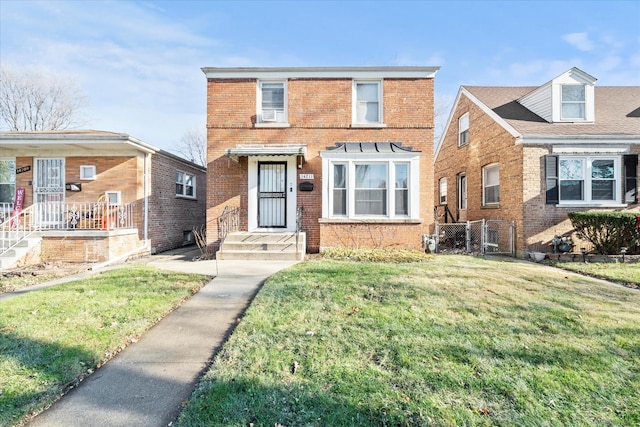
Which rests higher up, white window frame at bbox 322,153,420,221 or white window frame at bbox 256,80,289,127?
white window frame at bbox 256,80,289,127

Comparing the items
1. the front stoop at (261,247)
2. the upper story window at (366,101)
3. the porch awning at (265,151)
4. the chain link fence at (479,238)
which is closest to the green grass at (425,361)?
the front stoop at (261,247)

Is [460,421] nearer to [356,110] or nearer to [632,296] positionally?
[632,296]

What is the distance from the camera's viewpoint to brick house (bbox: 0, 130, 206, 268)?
927 cm

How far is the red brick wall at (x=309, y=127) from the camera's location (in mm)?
10734

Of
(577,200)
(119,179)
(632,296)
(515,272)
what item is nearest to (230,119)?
(119,179)

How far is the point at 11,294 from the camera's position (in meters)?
5.64

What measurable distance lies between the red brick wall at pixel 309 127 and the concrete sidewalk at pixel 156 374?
5.98 meters

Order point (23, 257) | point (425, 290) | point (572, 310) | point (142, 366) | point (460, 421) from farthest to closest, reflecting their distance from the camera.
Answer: point (23, 257)
point (425, 290)
point (572, 310)
point (142, 366)
point (460, 421)

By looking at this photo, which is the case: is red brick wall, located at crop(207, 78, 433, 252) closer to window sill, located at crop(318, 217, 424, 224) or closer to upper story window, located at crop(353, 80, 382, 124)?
upper story window, located at crop(353, 80, 382, 124)

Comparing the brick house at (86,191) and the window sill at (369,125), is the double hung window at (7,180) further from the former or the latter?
the window sill at (369,125)

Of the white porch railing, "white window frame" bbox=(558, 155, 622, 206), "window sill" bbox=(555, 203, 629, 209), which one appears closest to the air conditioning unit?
the white porch railing

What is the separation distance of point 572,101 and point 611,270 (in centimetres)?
678

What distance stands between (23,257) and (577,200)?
16.7m

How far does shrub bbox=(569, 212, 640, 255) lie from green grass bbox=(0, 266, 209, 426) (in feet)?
35.8
